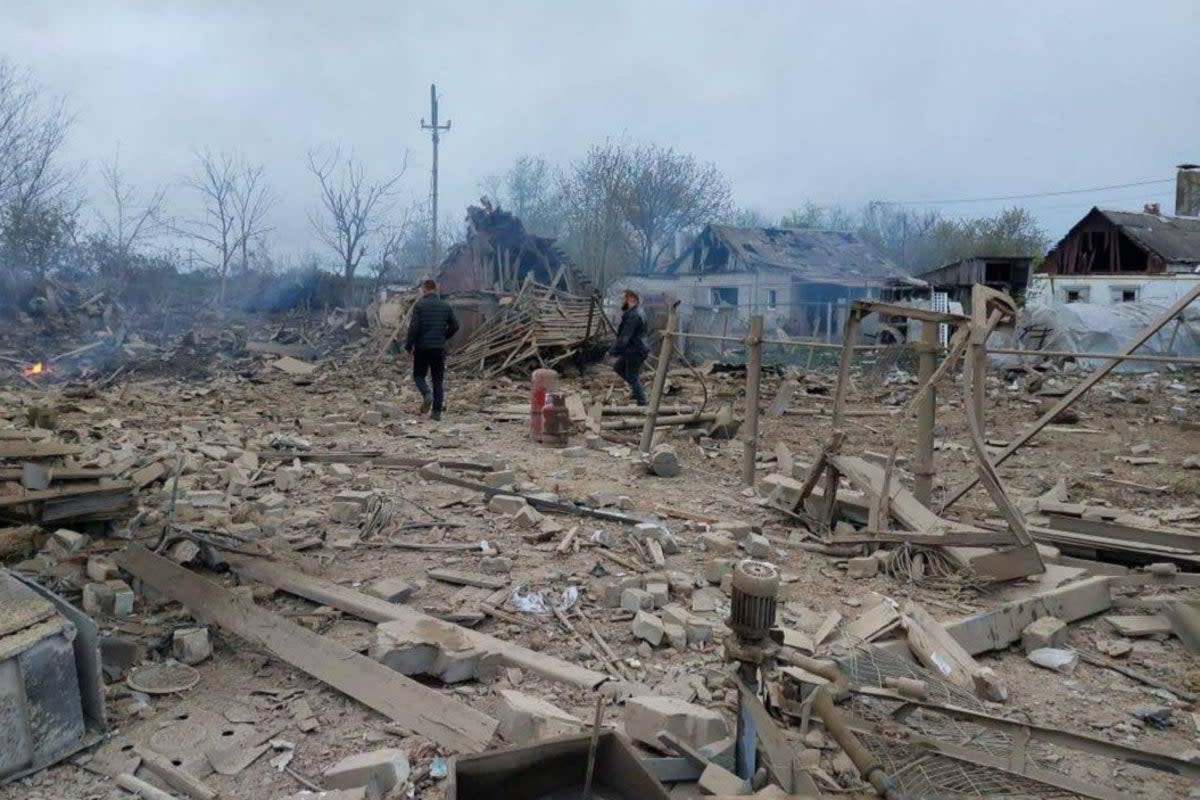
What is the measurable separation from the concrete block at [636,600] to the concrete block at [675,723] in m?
1.42

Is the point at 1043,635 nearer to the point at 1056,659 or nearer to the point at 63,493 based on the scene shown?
the point at 1056,659

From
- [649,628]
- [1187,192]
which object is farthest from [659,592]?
[1187,192]

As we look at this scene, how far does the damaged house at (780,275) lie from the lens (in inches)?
1296

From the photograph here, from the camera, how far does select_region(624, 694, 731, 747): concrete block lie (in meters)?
3.26

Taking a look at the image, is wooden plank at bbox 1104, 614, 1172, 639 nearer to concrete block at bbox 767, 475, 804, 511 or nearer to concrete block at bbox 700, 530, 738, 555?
concrete block at bbox 700, 530, 738, 555

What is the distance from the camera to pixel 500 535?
6.22 meters

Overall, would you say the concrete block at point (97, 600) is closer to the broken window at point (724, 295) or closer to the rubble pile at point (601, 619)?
the rubble pile at point (601, 619)

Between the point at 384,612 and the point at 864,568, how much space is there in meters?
3.22

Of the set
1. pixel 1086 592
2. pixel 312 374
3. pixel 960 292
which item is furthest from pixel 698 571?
pixel 960 292

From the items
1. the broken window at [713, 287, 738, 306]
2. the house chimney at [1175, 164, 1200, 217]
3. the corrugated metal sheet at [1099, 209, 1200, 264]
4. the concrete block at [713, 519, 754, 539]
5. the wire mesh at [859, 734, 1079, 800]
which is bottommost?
the wire mesh at [859, 734, 1079, 800]

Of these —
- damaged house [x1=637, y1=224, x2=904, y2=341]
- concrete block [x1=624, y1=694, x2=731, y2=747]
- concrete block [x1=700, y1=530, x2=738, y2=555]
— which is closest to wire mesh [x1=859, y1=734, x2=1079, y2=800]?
concrete block [x1=624, y1=694, x2=731, y2=747]

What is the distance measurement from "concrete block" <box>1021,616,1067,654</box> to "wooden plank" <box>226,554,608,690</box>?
2.56 metres

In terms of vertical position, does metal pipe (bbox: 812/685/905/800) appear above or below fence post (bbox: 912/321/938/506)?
below

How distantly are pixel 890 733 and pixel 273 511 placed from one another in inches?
198
